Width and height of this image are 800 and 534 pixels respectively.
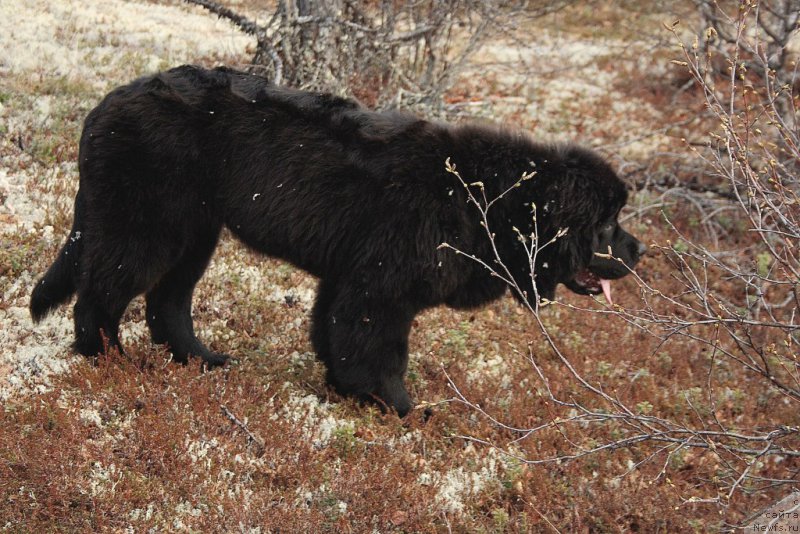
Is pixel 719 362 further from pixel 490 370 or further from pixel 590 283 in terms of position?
pixel 490 370

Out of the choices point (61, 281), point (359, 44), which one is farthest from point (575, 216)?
point (359, 44)

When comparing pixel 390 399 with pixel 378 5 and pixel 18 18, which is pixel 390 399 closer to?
pixel 378 5

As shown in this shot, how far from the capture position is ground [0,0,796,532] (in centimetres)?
394

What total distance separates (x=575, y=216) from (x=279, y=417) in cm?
220

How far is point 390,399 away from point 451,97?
7617 mm

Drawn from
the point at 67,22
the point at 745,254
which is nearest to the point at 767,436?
the point at 745,254

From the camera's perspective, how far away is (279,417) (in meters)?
4.71

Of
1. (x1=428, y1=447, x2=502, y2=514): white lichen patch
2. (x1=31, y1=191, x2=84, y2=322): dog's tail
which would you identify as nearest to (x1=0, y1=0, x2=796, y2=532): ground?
(x1=428, y1=447, x2=502, y2=514): white lichen patch

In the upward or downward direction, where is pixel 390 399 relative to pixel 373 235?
downward

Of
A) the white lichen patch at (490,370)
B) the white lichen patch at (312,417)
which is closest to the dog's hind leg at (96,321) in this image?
the white lichen patch at (312,417)

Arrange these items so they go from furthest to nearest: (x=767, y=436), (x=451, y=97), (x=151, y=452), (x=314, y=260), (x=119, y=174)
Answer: (x=451, y=97) < (x=314, y=260) < (x=119, y=174) < (x=151, y=452) < (x=767, y=436)

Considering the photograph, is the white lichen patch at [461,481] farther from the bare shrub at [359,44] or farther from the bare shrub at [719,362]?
the bare shrub at [359,44]

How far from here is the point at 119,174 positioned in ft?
15.3

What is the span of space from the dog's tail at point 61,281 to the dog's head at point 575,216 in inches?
112
